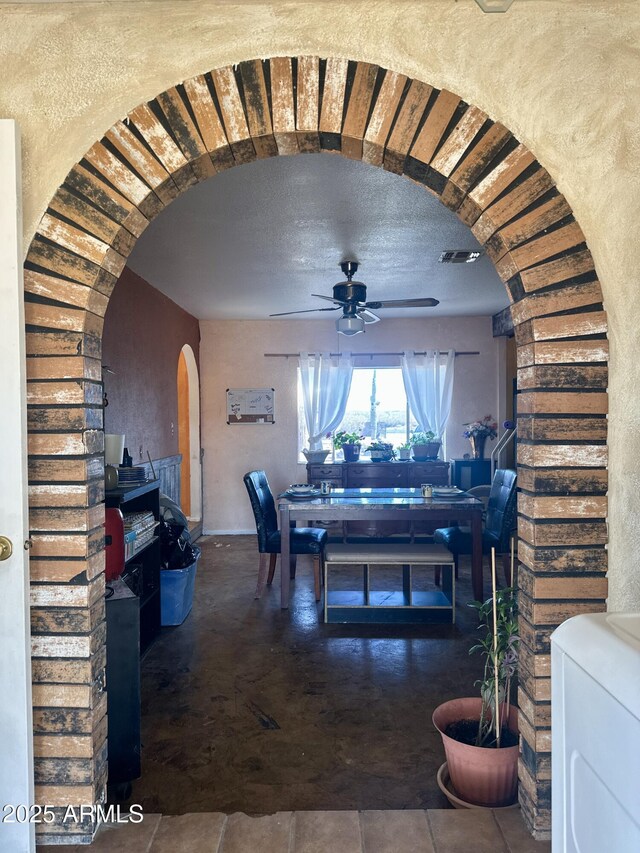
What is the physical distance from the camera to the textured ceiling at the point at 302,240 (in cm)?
288

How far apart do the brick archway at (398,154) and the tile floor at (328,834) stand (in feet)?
0.38

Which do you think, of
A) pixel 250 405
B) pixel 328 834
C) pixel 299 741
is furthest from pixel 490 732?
pixel 250 405

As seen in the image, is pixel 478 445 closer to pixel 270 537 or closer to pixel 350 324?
Answer: pixel 350 324

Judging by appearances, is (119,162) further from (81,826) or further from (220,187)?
(81,826)

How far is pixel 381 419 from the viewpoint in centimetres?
706

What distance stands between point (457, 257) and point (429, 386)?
2735mm

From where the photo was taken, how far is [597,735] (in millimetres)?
885

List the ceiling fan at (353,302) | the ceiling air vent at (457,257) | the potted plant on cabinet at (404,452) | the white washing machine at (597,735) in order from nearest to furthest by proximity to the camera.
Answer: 1. the white washing machine at (597,735)
2. the ceiling air vent at (457,257)
3. the ceiling fan at (353,302)
4. the potted plant on cabinet at (404,452)

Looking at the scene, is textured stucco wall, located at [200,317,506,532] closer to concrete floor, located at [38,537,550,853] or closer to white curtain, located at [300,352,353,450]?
white curtain, located at [300,352,353,450]

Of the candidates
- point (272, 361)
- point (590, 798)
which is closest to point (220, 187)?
point (590, 798)

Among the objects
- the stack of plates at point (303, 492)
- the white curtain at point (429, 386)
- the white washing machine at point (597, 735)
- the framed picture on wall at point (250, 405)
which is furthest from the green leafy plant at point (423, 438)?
the white washing machine at point (597, 735)

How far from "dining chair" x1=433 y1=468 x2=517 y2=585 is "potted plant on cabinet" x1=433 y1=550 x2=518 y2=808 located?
2122mm

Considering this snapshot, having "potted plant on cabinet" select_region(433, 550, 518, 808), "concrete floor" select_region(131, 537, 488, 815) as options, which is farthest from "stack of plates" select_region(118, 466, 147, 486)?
"potted plant on cabinet" select_region(433, 550, 518, 808)

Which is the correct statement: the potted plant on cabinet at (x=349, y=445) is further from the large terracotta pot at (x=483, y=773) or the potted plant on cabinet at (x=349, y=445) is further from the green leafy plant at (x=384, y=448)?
the large terracotta pot at (x=483, y=773)
